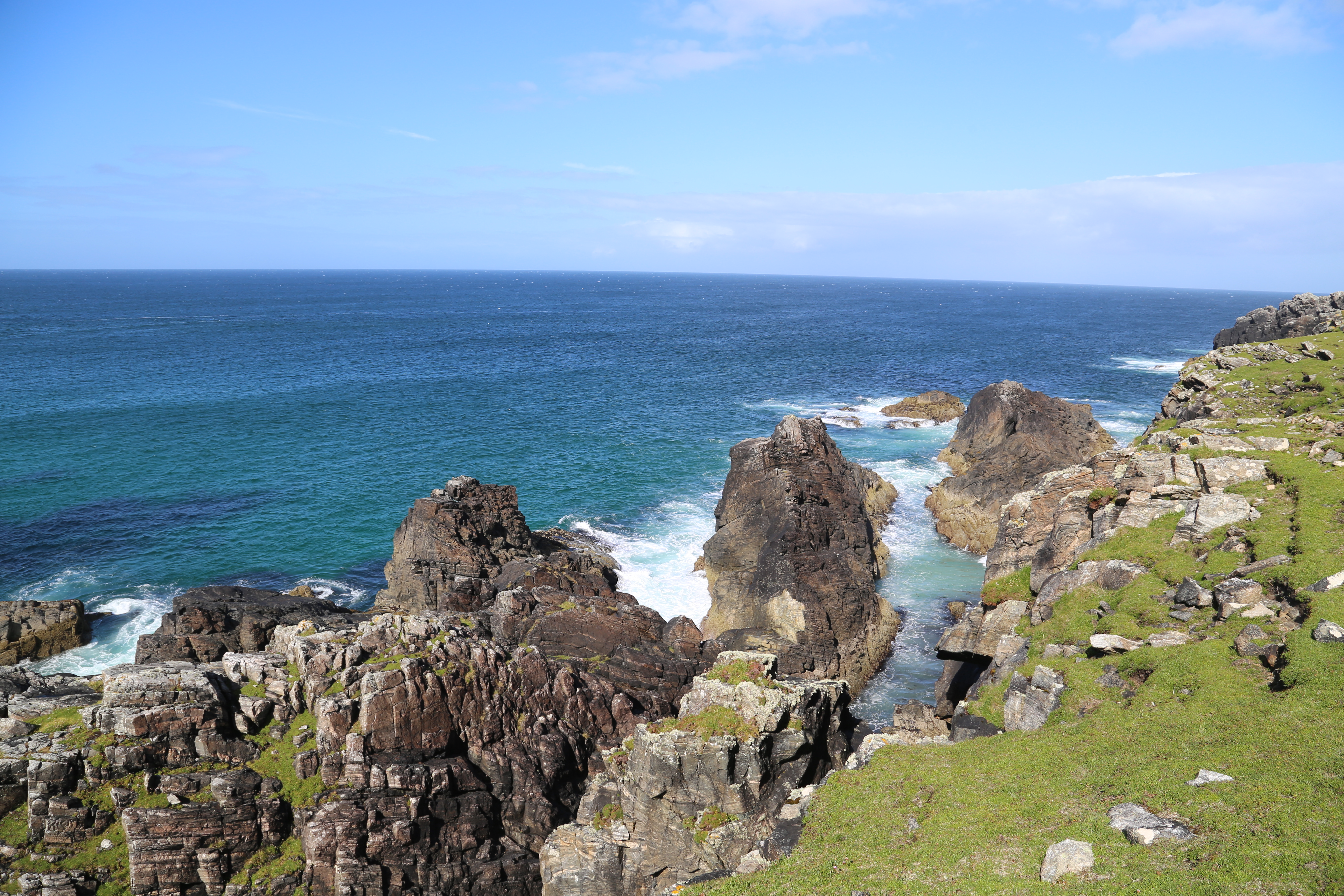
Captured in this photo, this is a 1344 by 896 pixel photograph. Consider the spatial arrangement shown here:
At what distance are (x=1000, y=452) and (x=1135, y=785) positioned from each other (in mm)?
46068

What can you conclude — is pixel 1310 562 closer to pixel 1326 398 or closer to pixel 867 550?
pixel 867 550

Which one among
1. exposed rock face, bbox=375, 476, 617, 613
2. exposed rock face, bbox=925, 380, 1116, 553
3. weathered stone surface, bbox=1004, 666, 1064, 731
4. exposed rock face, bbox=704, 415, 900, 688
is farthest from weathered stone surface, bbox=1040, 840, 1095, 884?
exposed rock face, bbox=925, 380, 1116, 553

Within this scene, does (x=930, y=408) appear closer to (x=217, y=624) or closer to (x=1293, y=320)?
(x=1293, y=320)

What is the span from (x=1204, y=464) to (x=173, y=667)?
138ft

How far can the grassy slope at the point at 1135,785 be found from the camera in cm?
1484

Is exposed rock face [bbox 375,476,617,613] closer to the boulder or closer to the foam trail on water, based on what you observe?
the foam trail on water

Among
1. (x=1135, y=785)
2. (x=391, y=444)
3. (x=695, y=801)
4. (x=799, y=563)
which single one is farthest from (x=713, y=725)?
(x=391, y=444)

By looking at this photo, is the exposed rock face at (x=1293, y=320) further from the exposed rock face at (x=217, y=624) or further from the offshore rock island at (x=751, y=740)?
the exposed rock face at (x=217, y=624)

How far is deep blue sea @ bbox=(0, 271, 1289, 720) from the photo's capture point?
1955 inches

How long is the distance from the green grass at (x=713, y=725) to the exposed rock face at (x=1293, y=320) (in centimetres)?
7843

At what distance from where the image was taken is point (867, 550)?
4528 centimetres

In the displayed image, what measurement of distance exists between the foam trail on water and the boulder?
25379 millimetres

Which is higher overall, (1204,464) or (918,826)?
(1204,464)

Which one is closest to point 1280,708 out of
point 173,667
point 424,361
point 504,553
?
point 173,667
